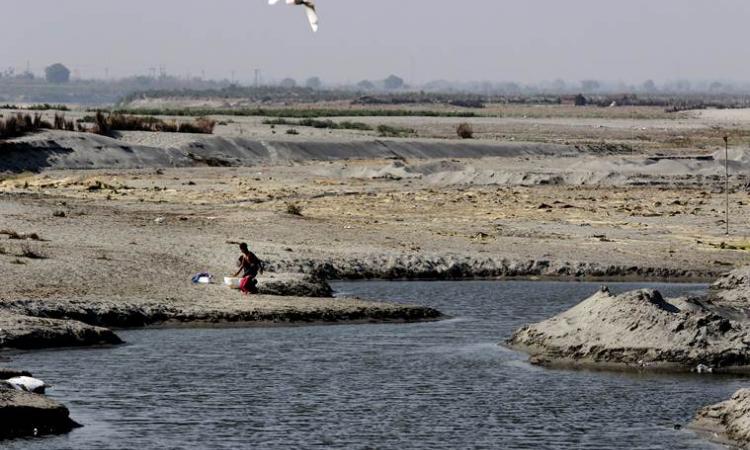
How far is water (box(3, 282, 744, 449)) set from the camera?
2178cm

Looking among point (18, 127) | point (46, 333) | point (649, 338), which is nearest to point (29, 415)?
point (46, 333)

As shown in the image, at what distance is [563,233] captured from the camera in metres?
44.2

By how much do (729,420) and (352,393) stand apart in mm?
5680

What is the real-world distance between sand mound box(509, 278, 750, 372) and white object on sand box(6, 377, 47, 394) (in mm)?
8459

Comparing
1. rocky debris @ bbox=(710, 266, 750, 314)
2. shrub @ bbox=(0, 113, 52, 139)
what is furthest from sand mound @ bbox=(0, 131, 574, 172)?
rocky debris @ bbox=(710, 266, 750, 314)

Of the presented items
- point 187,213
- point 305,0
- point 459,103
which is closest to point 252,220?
point 187,213

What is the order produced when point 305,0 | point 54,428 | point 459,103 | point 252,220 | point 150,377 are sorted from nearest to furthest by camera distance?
point 305,0
point 54,428
point 150,377
point 252,220
point 459,103

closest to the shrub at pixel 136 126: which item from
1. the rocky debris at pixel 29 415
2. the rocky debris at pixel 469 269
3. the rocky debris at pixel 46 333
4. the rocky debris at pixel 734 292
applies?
the rocky debris at pixel 469 269

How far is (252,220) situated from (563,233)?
799 cm

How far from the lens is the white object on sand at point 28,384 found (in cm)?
2238

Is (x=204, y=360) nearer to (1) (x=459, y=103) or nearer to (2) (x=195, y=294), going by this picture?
(2) (x=195, y=294)

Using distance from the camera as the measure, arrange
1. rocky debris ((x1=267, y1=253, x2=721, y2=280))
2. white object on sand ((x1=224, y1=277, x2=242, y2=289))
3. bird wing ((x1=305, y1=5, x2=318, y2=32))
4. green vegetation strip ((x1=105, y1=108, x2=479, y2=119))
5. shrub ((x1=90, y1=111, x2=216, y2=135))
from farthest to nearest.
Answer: green vegetation strip ((x1=105, y1=108, x2=479, y2=119)) < shrub ((x1=90, y1=111, x2=216, y2=135)) < rocky debris ((x1=267, y1=253, x2=721, y2=280)) < white object on sand ((x1=224, y1=277, x2=242, y2=289)) < bird wing ((x1=305, y1=5, x2=318, y2=32))

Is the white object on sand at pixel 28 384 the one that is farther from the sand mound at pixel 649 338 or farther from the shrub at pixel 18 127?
the shrub at pixel 18 127

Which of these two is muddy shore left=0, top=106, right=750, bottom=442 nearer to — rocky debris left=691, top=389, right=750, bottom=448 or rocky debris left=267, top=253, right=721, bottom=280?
rocky debris left=267, top=253, right=721, bottom=280
